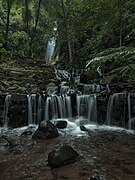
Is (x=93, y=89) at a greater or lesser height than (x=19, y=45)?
lesser

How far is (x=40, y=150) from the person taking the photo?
20.4ft

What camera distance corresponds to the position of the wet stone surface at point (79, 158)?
465cm

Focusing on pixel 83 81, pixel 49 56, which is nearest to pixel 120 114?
pixel 83 81

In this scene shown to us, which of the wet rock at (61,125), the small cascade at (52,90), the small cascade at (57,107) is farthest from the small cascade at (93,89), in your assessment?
the wet rock at (61,125)

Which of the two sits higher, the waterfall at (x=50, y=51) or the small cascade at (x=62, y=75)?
the waterfall at (x=50, y=51)

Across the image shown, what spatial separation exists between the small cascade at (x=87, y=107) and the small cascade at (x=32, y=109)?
186cm

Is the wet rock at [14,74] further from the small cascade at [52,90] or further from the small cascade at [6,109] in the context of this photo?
the small cascade at [6,109]

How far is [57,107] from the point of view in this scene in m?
10.0

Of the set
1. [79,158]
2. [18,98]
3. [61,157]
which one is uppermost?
[18,98]

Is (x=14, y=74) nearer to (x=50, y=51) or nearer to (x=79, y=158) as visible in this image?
(x=79, y=158)

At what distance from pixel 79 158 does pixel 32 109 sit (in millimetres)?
4731

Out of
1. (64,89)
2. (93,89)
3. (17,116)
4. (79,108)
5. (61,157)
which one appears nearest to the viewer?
(61,157)

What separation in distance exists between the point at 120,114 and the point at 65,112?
7.69 ft

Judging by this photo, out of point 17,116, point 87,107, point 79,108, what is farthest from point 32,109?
point 87,107
